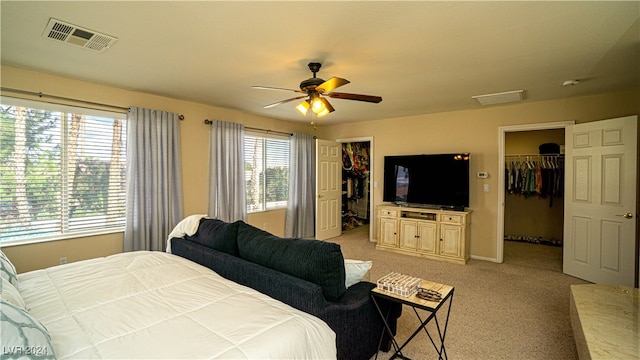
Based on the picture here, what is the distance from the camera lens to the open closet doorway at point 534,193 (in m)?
5.31

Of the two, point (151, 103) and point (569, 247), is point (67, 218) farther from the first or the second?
point (569, 247)

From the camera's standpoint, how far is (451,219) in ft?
14.8

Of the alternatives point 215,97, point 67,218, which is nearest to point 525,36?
point 215,97

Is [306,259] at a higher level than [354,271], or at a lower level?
higher

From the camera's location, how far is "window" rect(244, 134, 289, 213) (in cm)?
522

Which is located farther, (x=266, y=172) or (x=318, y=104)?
(x=266, y=172)

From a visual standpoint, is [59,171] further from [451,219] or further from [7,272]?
[451,219]

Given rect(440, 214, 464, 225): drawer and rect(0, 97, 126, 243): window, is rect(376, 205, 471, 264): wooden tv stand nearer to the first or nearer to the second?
rect(440, 214, 464, 225): drawer

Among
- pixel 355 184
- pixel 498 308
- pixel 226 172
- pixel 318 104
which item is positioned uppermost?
pixel 318 104

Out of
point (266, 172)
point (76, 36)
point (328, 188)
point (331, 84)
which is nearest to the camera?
point (76, 36)

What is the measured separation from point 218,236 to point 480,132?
431 centimetres

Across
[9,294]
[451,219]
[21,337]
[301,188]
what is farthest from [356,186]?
[21,337]

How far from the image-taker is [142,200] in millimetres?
3684

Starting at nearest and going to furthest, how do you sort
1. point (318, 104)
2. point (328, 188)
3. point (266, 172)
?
point (318, 104) → point (266, 172) → point (328, 188)
